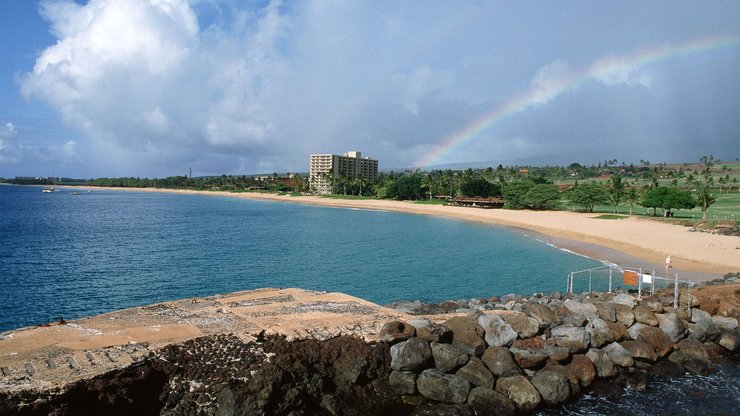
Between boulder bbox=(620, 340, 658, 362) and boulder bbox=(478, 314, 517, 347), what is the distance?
15.0 feet

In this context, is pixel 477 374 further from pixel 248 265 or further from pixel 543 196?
pixel 543 196

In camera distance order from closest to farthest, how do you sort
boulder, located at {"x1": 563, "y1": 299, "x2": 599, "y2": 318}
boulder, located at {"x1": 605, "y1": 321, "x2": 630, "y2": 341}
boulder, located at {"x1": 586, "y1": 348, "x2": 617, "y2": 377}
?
boulder, located at {"x1": 586, "y1": 348, "x2": 617, "y2": 377} → boulder, located at {"x1": 605, "y1": 321, "x2": 630, "y2": 341} → boulder, located at {"x1": 563, "y1": 299, "x2": 599, "y2": 318}

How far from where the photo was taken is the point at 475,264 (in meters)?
37.9

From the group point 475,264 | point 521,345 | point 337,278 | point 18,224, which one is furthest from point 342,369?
point 18,224

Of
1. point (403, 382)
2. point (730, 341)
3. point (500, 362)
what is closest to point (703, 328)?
point (730, 341)

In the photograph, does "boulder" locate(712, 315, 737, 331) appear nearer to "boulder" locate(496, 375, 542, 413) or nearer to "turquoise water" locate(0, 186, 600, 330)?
"turquoise water" locate(0, 186, 600, 330)

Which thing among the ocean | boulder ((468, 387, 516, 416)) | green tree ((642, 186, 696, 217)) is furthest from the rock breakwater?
green tree ((642, 186, 696, 217))

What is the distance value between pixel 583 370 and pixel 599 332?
2.44 metres

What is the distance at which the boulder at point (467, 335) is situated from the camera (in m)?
14.6

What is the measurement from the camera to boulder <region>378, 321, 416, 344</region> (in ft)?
46.5

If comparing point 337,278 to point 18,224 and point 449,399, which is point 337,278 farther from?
point 18,224

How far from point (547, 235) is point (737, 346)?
4098 cm

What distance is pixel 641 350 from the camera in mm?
16219

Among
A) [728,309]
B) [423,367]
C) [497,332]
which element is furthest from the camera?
[728,309]
